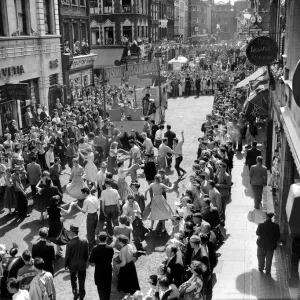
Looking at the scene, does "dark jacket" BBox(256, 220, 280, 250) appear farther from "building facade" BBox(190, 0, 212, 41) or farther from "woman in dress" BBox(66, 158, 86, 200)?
"building facade" BBox(190, 0, 212, 41)

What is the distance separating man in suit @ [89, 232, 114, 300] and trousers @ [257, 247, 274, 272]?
10.4 ft

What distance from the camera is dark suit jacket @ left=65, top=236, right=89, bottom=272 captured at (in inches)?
325

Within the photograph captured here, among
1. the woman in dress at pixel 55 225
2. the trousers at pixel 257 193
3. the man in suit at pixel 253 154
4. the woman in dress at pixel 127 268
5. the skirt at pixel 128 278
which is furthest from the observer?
the man in suit at pixel 253 154

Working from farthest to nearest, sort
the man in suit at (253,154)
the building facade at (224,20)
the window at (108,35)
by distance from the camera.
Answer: the building facade at (224,20) < the window at (108,35) < the man in suit at (253,154)

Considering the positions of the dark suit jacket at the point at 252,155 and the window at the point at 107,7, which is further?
the window at the point at 107,7

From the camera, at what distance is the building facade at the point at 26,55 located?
21.7m

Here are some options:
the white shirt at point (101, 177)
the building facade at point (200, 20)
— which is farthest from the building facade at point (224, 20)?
the white shirt at point (101, 177)

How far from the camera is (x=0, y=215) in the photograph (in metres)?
13.1

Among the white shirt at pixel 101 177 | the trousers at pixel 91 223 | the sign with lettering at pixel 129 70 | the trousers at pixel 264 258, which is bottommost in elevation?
the trousers at pixel 264 258

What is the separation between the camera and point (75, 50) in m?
33.5

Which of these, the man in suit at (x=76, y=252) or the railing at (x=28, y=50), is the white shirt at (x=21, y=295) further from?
the railing at (x=28, y=50)

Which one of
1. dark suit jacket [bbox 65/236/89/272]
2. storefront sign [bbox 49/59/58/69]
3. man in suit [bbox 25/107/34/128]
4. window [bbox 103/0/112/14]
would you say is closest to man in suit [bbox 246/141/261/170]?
dark suit jacket [bbox 65/236/89/272]

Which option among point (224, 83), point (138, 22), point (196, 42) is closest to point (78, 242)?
point (224, 83)

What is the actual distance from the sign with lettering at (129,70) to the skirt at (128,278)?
49.1 ft
